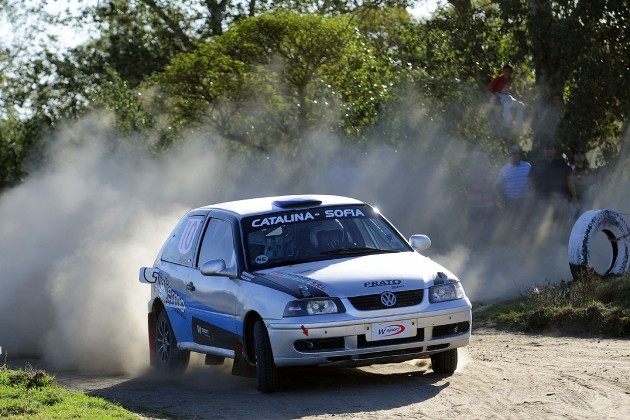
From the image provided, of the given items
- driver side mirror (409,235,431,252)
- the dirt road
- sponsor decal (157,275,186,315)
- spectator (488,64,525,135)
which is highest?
spectator (488,64,525,135)

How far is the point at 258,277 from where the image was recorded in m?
10.5

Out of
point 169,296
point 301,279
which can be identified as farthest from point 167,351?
point 301,279

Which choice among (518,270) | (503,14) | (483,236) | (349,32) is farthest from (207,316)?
(349,32)

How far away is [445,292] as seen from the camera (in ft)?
33.6

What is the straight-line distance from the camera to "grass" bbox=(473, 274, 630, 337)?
42.8 feet

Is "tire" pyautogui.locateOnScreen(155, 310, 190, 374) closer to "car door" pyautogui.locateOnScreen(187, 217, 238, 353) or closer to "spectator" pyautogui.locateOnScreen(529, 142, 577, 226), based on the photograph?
"car door" pyautogui.locateOnScreen(187, 217, 238, 353)

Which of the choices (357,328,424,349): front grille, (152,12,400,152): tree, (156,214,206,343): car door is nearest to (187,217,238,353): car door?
(156,214,206,343): car door

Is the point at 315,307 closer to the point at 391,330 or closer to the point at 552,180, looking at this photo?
the point at 391,330

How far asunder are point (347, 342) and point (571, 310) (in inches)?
183

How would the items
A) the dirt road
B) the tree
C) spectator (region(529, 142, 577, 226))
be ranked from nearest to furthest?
the dirt road < spectator (region(529, 142, 577, 226)) < the tree

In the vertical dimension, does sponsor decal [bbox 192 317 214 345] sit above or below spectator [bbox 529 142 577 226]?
below

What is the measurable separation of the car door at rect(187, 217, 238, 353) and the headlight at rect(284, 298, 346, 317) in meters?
0.89

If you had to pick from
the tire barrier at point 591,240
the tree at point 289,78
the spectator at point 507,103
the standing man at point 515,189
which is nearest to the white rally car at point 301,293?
the tire barrier at point 591,240

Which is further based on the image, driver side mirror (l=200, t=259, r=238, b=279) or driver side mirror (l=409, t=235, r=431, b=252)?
driver side mirror (l=409, t=235, r=431, b=252)
